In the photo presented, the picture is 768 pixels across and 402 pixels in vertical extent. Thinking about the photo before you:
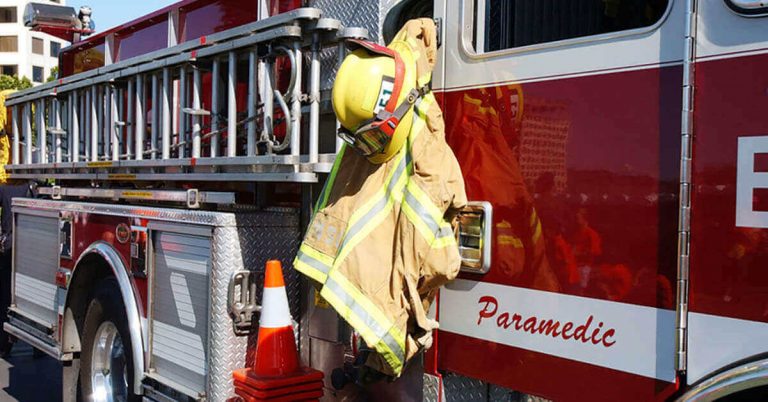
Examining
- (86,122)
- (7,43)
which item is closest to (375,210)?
(86,122)

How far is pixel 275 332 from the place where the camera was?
128 inches

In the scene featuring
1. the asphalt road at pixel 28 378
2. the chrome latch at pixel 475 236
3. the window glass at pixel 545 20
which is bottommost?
the asphalt road at pixel 28 378

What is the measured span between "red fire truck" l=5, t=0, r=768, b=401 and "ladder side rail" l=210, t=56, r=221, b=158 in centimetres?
1

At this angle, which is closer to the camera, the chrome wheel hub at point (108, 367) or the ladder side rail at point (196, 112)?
the ladder side rail at point (196, 112)

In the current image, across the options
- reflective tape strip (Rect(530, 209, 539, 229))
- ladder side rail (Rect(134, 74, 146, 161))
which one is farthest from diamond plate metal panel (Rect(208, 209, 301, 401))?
reflective tape strip (Rect(530, 209, 539, 229))

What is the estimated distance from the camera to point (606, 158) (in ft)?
7.25

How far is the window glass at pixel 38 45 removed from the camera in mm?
58466

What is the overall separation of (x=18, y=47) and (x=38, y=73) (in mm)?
2394

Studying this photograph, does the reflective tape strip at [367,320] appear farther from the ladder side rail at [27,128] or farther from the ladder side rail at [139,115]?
the ladder side rail at [27,128]

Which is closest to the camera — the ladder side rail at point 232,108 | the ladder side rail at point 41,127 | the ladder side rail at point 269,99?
the ladder side rail at point 269,99

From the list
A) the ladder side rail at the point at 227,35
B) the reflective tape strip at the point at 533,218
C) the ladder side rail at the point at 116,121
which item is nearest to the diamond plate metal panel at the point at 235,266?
the ladder side rail at the point at 227,35

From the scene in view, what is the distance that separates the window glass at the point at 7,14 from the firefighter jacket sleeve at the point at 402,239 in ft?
210

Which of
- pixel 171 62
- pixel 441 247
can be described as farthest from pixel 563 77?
pixel 171 62

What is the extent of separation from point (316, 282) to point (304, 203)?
0.69 m
